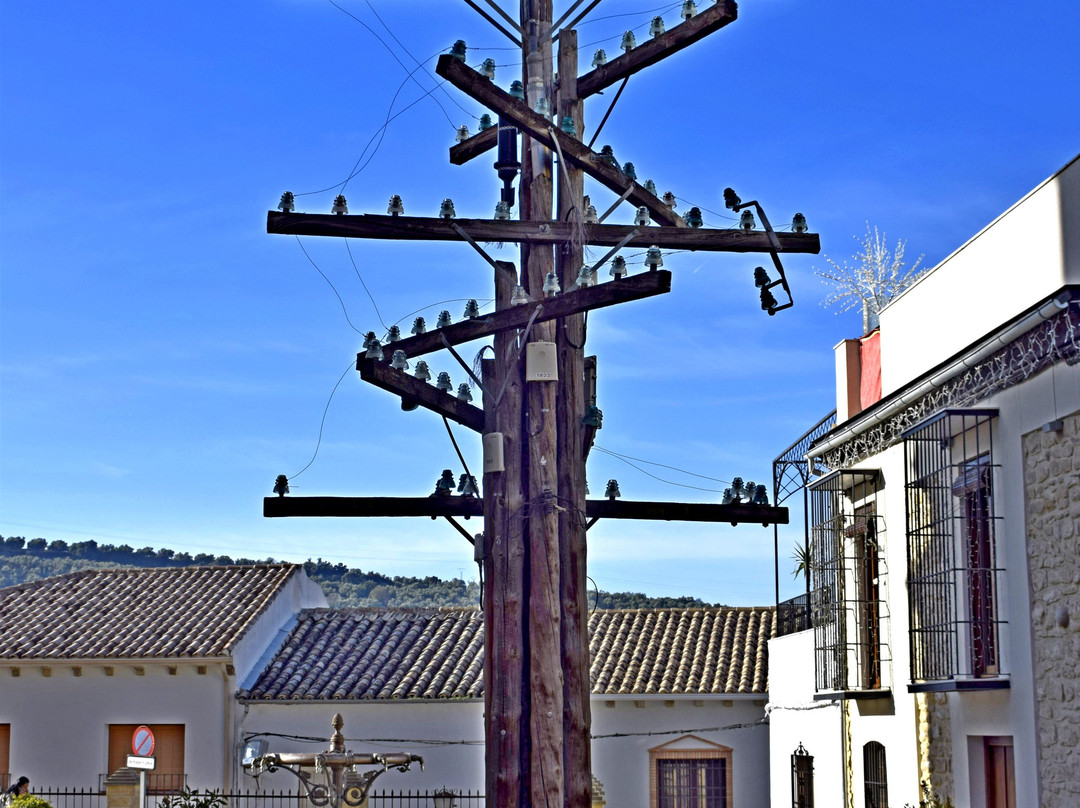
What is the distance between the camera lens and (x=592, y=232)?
994 centimetres

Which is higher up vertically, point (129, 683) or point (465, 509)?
point (465, 509)

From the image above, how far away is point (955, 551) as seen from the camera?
1207cm

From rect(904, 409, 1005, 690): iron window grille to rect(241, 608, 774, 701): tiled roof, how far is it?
10421 mm

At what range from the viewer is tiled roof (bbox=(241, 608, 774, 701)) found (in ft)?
74.7

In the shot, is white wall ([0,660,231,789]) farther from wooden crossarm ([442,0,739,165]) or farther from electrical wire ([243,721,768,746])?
wooden crossarm ([442,0,739,165])

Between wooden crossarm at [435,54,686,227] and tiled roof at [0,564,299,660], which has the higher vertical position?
wooden crossarm at [435,54,686,227]

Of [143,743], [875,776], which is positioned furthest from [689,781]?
[143,743]

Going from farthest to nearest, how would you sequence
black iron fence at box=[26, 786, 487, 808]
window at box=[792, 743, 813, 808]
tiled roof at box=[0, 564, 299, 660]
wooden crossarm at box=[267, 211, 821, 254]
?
tiled roof at box=[0, 564, 299, 660], black iron fence at box=[26, 786, 487, 808], window at box=[792, 743, 813, 808], wooden crossarm at box=[267, 211, 821, 254]

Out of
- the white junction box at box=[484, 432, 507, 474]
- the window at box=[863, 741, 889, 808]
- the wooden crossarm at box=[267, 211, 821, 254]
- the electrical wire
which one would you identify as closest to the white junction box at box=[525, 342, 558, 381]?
the white junction box at box=[484, 432, 507, 474]

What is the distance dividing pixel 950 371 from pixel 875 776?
16.2 feet

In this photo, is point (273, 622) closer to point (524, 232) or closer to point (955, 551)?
point (955, 551)

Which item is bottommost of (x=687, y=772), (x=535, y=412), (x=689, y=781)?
(x=689, y=781)

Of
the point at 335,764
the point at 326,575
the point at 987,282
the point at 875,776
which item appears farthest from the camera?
the point at 326,575

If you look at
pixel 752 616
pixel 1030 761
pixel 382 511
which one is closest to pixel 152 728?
pixel 752 616
